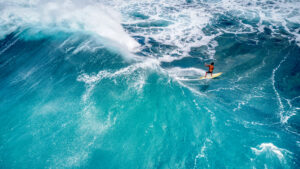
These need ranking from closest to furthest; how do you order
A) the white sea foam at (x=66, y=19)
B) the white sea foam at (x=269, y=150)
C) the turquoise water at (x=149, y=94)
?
the white sea foam at (x=269, y=150) < the turquoise water at (x=149, y=94) < the white sea foam at (x=66, y=19)

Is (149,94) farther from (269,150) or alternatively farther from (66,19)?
(66,19)

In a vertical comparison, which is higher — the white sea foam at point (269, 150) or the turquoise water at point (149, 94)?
the turquoise water at point (149, 94)

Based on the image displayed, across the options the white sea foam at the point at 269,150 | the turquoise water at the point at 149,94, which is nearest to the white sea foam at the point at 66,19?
the turquoise water at the point at 149,94

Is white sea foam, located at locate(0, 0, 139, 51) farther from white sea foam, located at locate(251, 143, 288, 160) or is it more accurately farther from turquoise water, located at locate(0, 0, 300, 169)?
white sea foam, located at locate(251, 143, 288, 160)

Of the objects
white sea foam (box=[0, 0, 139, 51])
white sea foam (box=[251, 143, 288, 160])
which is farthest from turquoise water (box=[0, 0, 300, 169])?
white sea foam (box=[0, 0, 139, 51])

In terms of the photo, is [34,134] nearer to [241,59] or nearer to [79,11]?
[241,59]

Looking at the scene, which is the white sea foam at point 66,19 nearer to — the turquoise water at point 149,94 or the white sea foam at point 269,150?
the turquoise water at point 149,94

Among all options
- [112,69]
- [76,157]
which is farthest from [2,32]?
[76,157]

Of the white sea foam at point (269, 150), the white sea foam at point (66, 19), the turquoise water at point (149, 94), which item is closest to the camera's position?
the white sea foam at point (269, 150)
